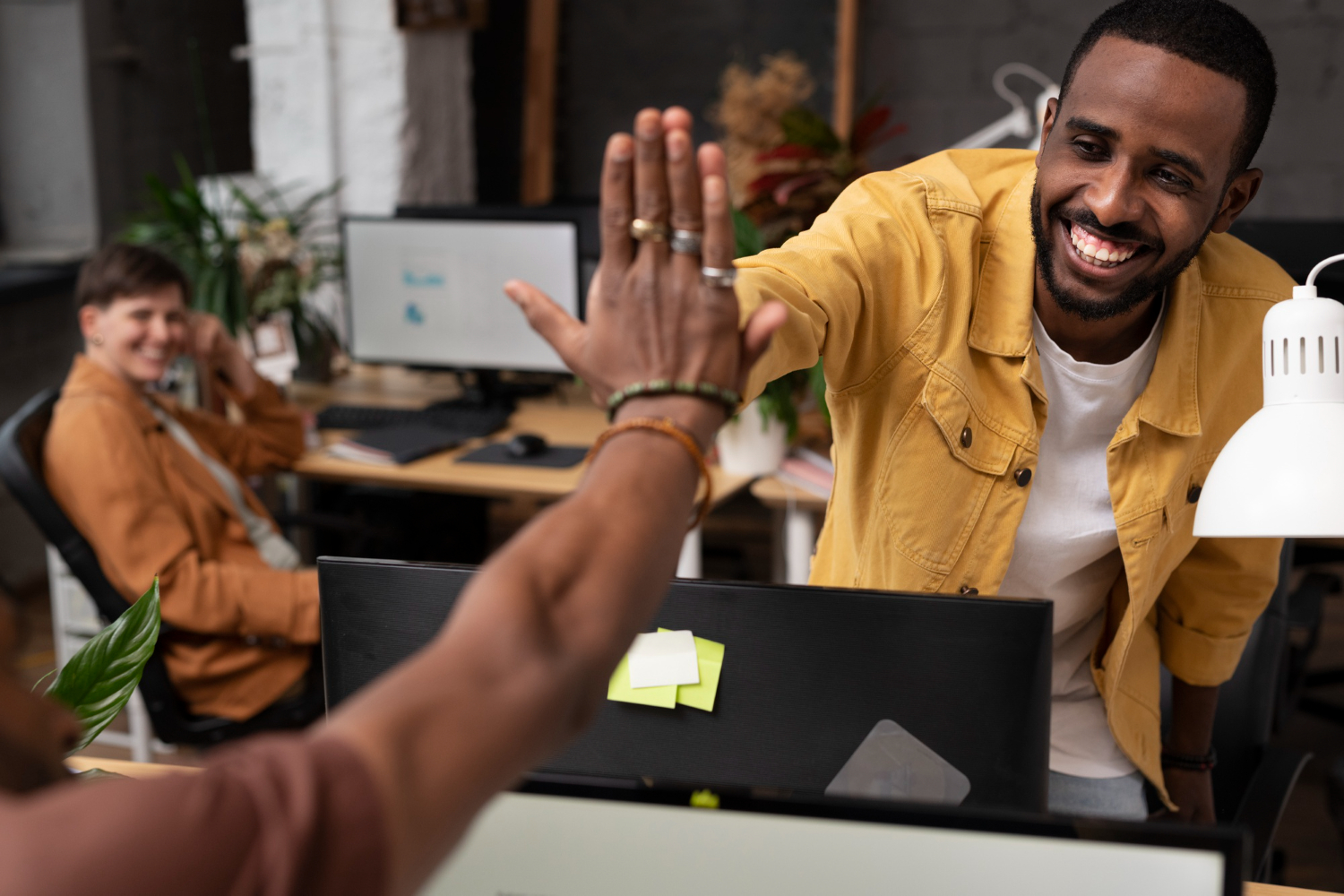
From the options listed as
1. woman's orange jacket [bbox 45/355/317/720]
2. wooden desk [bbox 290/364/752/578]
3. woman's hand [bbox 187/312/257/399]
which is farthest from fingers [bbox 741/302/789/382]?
woman's hand [bbox 187/312/257/399]

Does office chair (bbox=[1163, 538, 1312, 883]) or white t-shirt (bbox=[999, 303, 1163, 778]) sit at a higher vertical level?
white t-shirt (bbox=[999, 303, 1163, 778])

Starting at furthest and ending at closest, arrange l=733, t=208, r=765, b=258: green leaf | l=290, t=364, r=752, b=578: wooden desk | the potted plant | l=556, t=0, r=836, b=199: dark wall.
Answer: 1. l=556, t=0, r=836, b=199: dark wall
2. the potted plant
3. l=290, t=364, r=752, b=578: wooden desk
4. l=733, t=208, r=765, b=258: green leaf

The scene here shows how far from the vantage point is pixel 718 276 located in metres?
0.60

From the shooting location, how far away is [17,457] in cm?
192

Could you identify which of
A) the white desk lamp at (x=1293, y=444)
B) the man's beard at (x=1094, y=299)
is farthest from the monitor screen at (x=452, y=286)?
the white desk lamp at (x=1293, y=444)

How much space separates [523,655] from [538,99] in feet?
15.0

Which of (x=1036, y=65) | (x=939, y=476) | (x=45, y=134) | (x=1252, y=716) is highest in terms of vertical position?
(x=1036, y=65)

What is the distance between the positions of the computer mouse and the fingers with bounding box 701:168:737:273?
212 centimetres

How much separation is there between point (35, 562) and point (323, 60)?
1.87m

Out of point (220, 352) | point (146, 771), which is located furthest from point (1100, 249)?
point (220, 352)

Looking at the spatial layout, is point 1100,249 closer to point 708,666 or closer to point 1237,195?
point 1237,195

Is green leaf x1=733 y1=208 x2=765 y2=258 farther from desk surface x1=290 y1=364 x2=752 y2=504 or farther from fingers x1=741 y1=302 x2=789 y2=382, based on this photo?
fingers x1=741 y1=302 x2=789 y2=382

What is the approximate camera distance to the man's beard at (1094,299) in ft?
3.51

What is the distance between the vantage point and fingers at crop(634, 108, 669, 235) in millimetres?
579
